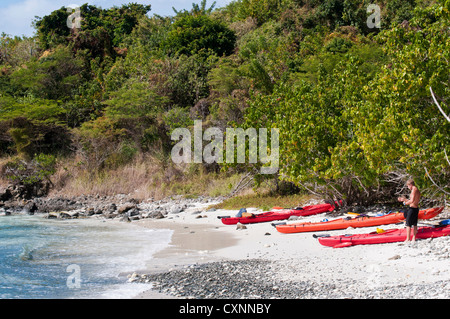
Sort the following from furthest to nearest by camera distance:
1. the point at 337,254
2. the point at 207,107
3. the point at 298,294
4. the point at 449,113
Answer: the point at 207,107 → the point at 449,113 → the point at 337,254 → the point at 298,294

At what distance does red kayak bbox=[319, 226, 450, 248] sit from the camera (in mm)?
8109

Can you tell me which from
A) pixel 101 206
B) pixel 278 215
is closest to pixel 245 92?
pixel 101 206

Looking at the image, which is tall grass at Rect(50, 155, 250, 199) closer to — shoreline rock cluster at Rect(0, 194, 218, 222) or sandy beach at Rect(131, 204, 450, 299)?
shoreline rock cluster at Rect(0, 194, 218, 222)

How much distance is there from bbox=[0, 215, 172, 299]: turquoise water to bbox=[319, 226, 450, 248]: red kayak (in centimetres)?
387

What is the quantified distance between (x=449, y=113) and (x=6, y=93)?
26.4m

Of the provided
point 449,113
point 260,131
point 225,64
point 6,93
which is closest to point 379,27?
point 225,64

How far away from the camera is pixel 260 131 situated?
15586 millimetres

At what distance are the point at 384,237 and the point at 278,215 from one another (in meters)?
4.75

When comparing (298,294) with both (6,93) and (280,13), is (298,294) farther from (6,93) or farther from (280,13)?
(280,13)

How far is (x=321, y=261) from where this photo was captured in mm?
7625

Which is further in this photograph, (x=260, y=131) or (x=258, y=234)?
(x=260, y=131)

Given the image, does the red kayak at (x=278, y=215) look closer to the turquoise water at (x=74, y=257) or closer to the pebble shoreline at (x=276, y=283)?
the turquoise water at (x=74, y=257)

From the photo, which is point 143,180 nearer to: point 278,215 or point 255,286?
point 278,215

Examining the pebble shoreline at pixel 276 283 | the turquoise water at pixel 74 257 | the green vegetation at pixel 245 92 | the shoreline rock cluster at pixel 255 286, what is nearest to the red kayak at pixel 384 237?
the pebble shoreline at pixel 276 283
